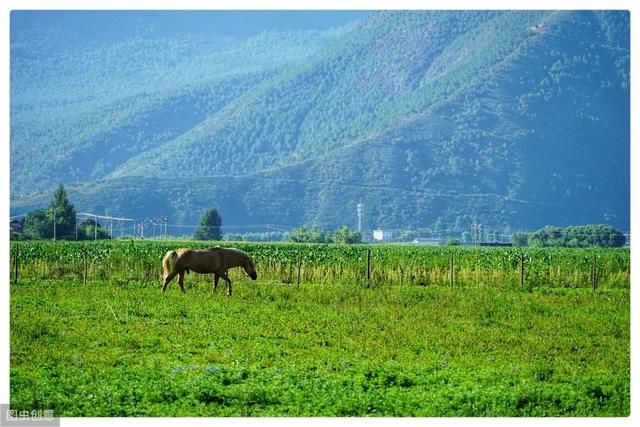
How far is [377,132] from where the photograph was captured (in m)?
128

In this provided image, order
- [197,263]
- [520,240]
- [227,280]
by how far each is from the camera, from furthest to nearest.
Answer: [520,240] → [197,263] → [227,280]

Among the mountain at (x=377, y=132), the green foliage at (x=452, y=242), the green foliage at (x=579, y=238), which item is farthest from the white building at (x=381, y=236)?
the green foliage at (x=579, y=238)

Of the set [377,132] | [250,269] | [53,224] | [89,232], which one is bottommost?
[250,269]

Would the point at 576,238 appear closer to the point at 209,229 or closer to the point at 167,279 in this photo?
the point at 209,229

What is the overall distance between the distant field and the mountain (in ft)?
256

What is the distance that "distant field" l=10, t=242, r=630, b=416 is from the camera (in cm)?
1165

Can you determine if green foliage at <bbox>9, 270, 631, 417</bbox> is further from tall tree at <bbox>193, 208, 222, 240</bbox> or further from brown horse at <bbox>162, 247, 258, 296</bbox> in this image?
tall tree at <bbox>193, 208, 222, 240</bbox>

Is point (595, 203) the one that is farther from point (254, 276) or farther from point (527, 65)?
point (254, 276)

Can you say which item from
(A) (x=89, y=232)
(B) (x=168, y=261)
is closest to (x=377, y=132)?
(A) (x=89, y=232)

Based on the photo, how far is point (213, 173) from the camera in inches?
5871

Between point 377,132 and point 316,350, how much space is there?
114 metres
